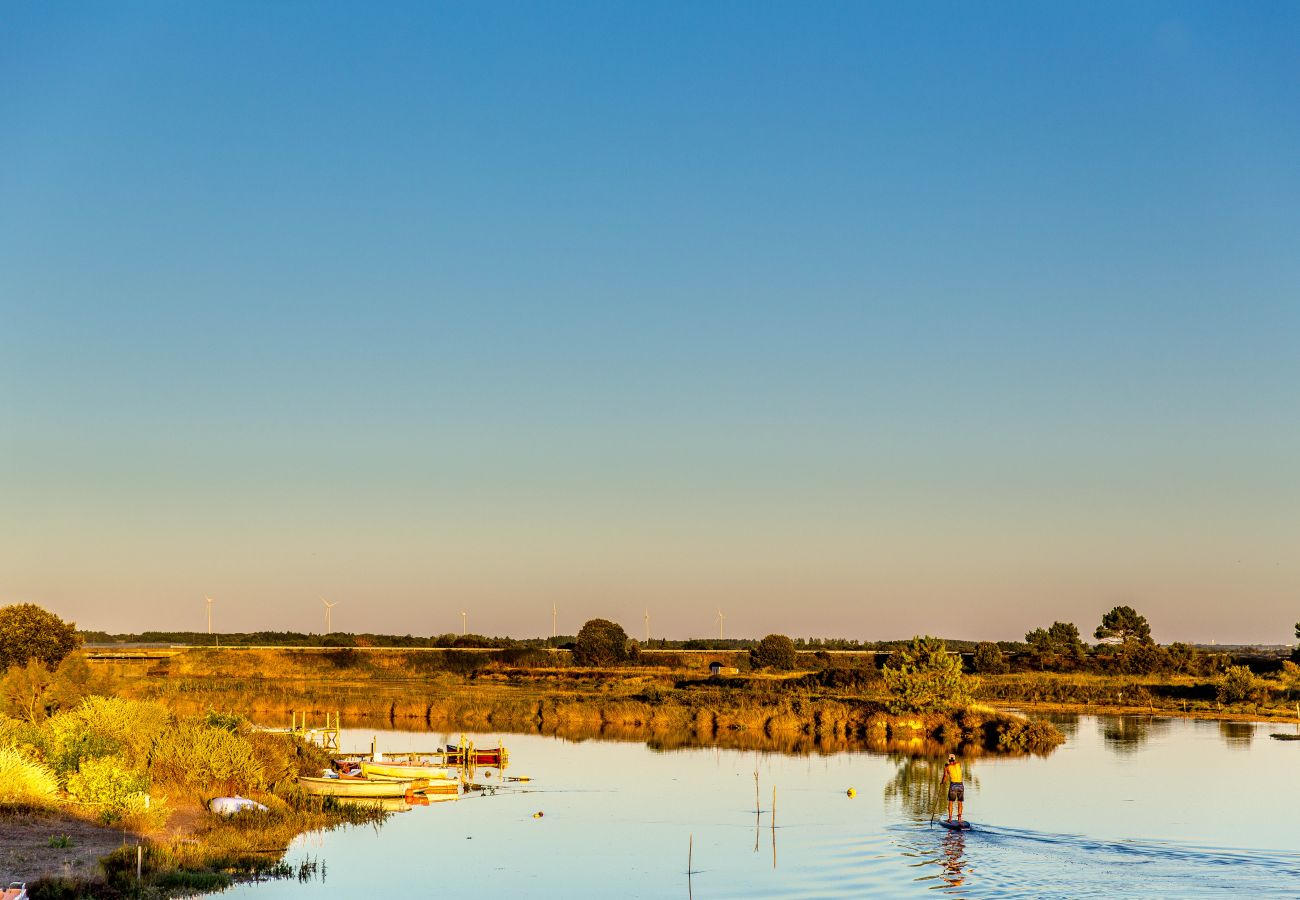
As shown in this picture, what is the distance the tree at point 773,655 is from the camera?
12146cm

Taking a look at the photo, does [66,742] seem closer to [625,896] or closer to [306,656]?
[625,896]

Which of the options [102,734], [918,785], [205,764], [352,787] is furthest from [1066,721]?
[102,734]

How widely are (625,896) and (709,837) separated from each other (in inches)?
314

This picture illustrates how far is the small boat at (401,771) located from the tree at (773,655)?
3017 inches

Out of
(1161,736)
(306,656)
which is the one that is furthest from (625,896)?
(306,656)

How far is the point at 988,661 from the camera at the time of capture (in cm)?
12031

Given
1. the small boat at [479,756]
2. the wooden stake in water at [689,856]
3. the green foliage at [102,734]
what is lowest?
the wooden stake in water at [689,856]

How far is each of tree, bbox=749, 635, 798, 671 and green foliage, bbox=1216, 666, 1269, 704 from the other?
41693mm

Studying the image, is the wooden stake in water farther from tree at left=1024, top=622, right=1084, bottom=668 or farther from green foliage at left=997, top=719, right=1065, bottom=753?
tree at left=1024, top=622, right=1084, bottom=668

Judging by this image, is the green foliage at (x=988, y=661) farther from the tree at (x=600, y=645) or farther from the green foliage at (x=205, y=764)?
the green foliage at (x=205, y=764)

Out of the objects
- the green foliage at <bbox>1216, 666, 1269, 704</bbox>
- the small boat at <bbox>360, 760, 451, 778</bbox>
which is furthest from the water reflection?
the green foliage at <bbox>1216, 666, 1269, 704</bbox>

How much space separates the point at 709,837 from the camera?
36.1m

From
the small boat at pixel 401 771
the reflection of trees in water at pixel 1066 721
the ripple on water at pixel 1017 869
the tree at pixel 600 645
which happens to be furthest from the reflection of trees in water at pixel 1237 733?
the tree at pixel 600 645

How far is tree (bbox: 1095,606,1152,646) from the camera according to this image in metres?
151
